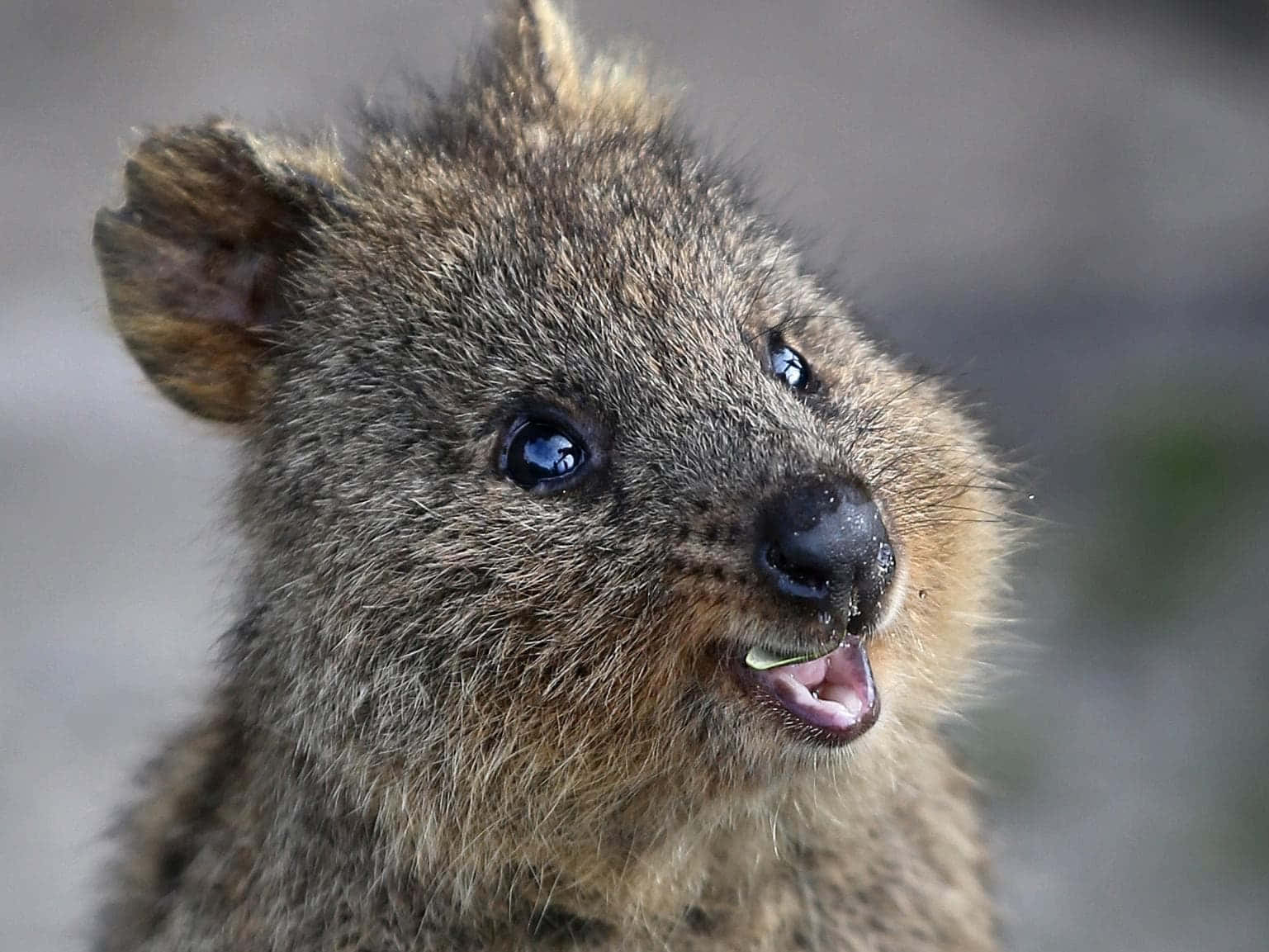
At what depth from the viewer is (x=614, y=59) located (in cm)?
507

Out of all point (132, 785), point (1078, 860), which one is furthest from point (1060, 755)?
point (132, 785)

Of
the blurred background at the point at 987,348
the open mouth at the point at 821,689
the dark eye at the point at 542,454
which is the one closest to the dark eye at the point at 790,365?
the dark eye at the point at 542,454

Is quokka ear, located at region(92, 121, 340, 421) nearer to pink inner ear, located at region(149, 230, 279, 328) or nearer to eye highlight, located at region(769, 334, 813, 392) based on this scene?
pink inner ear, located at region(149, 230, 279, 328)

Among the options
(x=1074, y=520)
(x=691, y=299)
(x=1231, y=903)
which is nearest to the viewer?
(x=691, y=299)

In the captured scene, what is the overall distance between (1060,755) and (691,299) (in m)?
5.21

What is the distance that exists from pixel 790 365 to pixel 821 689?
94 cm

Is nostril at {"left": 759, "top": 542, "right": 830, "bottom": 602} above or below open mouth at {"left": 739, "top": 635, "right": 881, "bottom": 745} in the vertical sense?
above

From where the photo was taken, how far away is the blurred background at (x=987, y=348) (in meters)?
8.07

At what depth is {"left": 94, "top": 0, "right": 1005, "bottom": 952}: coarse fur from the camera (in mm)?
3555

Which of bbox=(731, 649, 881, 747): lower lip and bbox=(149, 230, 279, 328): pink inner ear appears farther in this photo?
bbox=(149, 230, 279, 328): pink inner ear

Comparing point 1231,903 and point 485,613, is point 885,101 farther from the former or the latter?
point 485,613

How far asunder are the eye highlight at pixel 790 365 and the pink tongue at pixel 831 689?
81cm

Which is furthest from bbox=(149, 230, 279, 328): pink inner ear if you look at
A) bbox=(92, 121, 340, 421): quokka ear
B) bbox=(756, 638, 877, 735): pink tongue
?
bbox=(756, 638, 877, 735): pink tongue

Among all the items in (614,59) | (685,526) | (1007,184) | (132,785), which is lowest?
(132,785)
